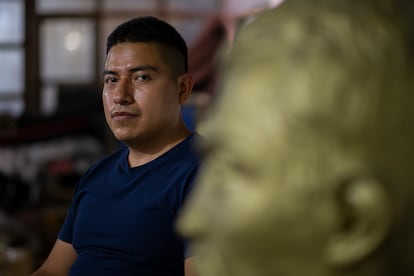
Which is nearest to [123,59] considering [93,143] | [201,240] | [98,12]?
[201,240]

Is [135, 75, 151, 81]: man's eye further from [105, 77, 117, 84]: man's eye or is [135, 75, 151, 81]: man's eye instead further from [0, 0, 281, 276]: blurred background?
[0, 0, 281, 276]: blurred background

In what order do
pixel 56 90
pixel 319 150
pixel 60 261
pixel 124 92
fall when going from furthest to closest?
pixel 56 90, pixel 60 261, pixel 124 92, pixel 319 150

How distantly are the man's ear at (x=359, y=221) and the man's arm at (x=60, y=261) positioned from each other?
2.61 ft

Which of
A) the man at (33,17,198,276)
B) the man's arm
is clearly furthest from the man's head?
the man's arm

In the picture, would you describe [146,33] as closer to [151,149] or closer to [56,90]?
[151,149]

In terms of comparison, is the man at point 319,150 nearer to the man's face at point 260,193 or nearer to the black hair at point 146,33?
the man's face at point 260,193

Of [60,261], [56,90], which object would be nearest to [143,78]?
[60,261]

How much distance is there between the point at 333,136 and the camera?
0.41m

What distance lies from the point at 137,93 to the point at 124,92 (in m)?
0.02

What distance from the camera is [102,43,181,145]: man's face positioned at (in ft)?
3.25

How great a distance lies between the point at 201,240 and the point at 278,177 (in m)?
0.08

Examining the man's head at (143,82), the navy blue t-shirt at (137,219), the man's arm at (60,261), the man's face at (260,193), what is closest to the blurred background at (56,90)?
the man's arm at (60,261)

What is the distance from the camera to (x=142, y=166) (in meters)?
1.07

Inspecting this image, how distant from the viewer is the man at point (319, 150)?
1.35 feet
